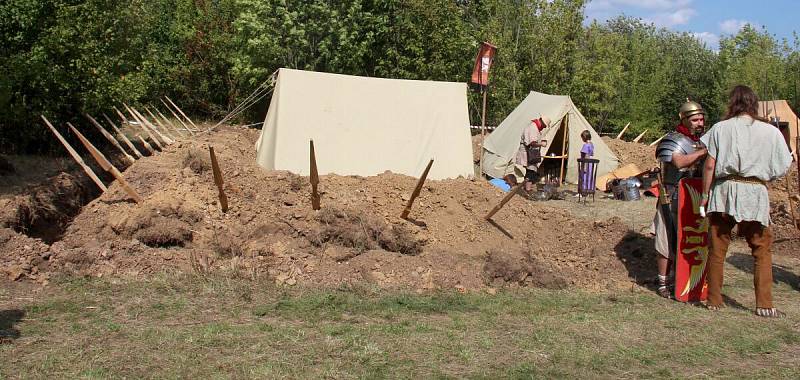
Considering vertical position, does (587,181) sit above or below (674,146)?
below

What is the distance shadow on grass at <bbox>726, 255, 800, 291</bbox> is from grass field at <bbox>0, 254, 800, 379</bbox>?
1019mm

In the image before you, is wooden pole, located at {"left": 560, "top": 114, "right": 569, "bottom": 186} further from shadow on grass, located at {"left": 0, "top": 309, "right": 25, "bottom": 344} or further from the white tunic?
shadow on grass, located at {"left": 0, "top": 309, "right": 25, "bottom": 344}

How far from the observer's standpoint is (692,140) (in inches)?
269

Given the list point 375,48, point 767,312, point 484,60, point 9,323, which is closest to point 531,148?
point 484,60

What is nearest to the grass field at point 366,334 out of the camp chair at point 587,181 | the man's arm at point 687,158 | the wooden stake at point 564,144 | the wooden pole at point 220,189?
the man's arm at point 687,158

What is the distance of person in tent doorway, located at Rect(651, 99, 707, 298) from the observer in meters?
6.79

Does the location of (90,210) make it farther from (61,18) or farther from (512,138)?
(512,138)

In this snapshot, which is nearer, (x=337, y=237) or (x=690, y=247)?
(x=690, y=247)

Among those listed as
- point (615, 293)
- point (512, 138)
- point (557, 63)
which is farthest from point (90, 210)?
point (557, 63)

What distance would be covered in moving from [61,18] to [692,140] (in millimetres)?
10960

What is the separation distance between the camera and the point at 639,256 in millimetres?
8141

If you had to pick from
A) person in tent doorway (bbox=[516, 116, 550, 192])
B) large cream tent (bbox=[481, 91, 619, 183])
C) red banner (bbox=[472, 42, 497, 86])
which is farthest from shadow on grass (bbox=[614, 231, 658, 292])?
large cream tent (bbox=[481, 91, 619, 183])

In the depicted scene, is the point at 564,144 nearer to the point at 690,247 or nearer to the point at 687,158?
the point at 690,247

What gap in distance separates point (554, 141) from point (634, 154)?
288 centimetres
